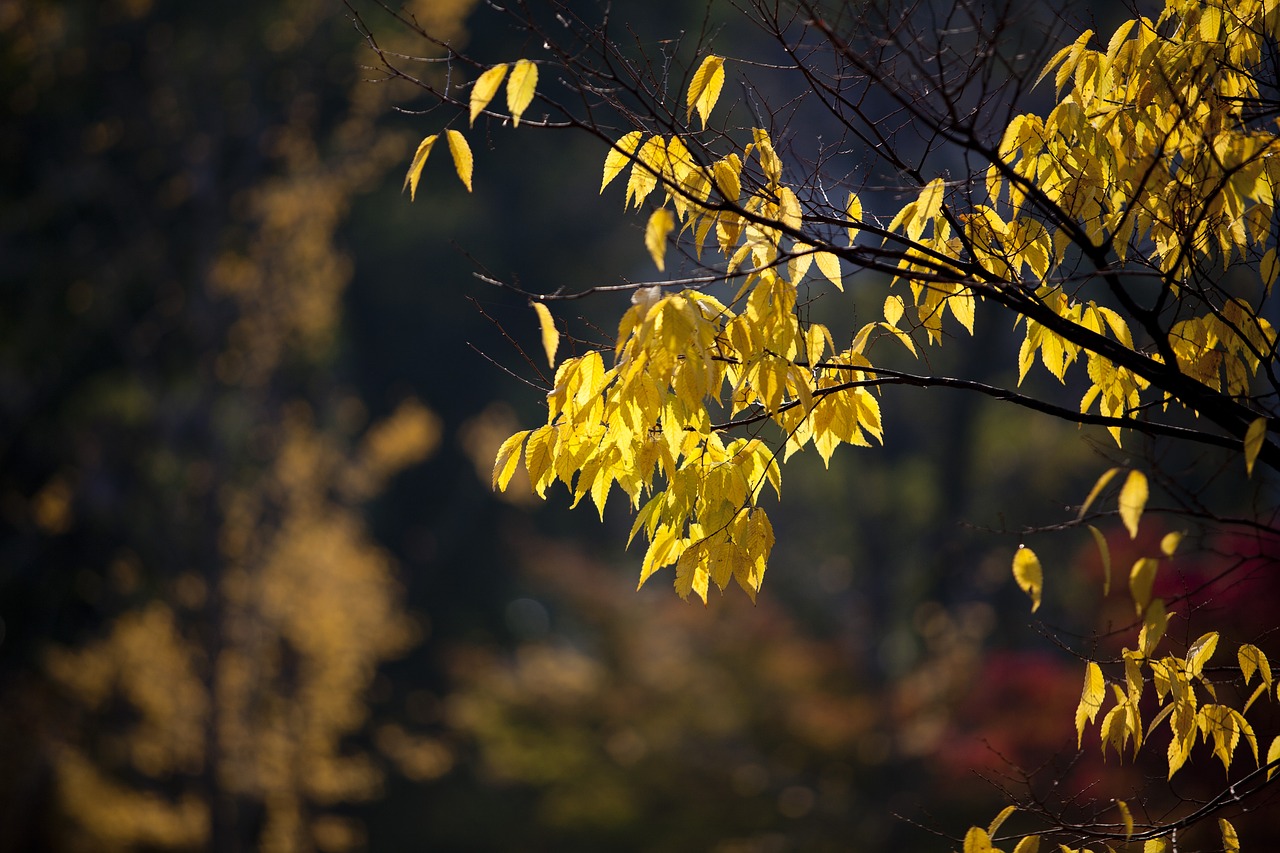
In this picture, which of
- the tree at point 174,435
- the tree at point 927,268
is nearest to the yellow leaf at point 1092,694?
the tree at point 927,268

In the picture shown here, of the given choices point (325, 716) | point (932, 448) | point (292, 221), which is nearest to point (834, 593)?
point (932, 448)

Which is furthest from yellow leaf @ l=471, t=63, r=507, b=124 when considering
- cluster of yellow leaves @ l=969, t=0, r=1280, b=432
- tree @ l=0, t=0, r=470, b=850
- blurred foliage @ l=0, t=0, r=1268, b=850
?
tree @ l=0, t=0, r=470, b=850

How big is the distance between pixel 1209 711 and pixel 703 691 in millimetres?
7308

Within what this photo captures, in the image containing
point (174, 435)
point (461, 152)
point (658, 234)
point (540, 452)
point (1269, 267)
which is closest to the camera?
point (658, 234)

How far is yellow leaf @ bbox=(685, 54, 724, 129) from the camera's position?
5.42ft

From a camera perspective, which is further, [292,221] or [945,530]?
[945,530]

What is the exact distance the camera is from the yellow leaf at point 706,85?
5.42 feet

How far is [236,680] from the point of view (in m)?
8.66

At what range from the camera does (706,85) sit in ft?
5.49

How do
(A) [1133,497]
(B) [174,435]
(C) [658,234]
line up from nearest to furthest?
(A) [1133,497] < (C) [658,234] < (B) [174,435]

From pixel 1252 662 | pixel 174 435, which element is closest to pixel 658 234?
pixel 1252 662

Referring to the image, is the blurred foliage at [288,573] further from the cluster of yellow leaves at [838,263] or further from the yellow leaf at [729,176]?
the yellow leaf at [729,176]

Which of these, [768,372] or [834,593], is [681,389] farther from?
[834,593]

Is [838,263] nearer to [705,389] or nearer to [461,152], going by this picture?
[705,389]
